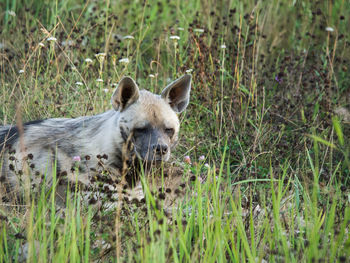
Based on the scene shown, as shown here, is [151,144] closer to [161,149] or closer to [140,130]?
[161,149]

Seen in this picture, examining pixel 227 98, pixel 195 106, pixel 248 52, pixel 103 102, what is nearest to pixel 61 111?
pixel 103 102

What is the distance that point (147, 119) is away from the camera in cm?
443

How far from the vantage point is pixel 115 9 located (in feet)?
25.9

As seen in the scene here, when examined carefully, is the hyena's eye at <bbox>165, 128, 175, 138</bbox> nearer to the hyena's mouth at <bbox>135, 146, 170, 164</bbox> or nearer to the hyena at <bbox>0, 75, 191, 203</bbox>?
the hyena at <bbox>0, 75, 191, 203</bbox>

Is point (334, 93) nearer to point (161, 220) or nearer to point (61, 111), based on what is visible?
point (61, 111)

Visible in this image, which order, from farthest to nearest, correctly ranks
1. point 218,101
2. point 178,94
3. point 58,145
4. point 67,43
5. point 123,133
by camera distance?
point 67,43
point 218,101
point 178,94
point 58,145
point 123,133

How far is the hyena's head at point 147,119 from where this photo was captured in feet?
14.1

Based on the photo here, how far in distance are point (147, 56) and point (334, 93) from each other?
2601 mm

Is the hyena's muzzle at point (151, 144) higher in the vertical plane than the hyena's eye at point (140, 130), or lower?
lower

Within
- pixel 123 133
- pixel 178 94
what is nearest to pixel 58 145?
pixel 123 133

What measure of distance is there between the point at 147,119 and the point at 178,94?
495 mm

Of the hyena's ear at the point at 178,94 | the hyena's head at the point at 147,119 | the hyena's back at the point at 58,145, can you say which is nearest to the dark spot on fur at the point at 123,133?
the hyena's head at the point at 147,119

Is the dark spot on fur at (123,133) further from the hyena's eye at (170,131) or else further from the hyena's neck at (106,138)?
the hyena's eye at (170,131)

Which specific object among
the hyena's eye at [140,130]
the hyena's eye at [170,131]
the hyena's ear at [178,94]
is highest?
the hyena's ear at [178,94]
